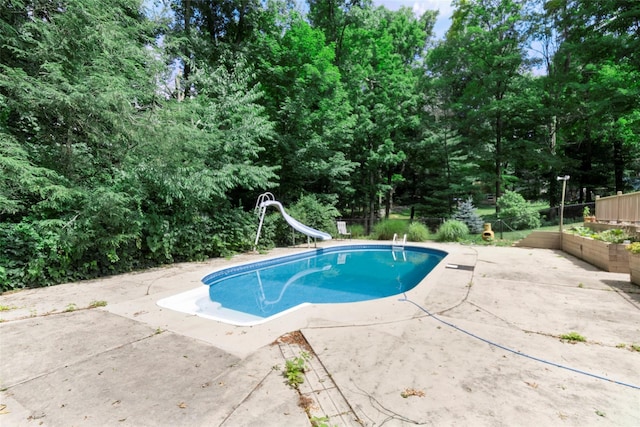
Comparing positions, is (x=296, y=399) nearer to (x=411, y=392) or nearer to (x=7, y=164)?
(x=411, y=392)

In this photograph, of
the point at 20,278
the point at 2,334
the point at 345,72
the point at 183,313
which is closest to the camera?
the point at 2,334

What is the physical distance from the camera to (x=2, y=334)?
10.7ft

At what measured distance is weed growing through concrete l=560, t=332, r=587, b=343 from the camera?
9.82 ft

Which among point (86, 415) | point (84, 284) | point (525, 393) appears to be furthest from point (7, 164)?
point (525, 393)

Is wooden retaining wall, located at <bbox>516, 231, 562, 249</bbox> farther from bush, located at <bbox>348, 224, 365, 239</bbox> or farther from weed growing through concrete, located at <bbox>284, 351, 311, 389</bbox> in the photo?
weed growing through concrete, located at <bbox>284, 351, 311, 389</bbox>

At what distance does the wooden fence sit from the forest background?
536 cm

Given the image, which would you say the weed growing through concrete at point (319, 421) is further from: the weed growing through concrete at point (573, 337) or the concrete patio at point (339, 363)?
the weed growing through concrete at point (573, 337)

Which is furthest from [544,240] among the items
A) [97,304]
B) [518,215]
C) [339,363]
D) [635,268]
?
[97,304]

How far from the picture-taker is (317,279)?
7.47 meters

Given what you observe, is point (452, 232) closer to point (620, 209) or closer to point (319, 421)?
point (620, 209)

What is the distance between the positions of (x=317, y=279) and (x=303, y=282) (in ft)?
1.47

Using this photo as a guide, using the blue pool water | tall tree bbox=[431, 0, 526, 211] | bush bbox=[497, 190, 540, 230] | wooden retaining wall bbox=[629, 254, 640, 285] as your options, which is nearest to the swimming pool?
the blue pool water

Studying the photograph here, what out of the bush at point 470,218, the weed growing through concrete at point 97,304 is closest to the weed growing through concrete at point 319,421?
the weed growing through concrete at point 97,304

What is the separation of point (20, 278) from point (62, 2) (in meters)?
5.21
